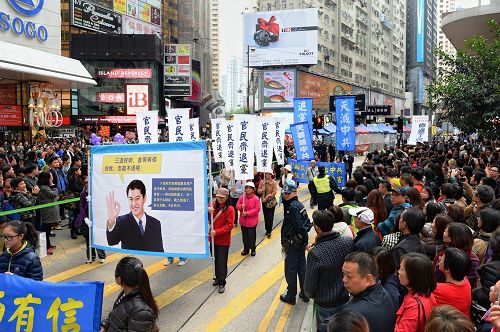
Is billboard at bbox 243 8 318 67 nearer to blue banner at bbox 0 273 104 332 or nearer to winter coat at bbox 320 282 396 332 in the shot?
blue banner at bbox 0 273 104 332

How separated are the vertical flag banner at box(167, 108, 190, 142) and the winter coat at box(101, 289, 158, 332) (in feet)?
32.0

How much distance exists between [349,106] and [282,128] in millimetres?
6269

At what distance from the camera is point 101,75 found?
44.9 metres

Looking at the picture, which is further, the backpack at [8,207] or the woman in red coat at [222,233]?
the backpack at [8,207]

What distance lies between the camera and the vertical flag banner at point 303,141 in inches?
591

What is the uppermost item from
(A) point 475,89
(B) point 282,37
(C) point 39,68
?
(B) point 282,37

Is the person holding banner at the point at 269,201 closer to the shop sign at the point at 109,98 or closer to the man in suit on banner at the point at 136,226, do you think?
the man in suit on banner at the point at 136,226

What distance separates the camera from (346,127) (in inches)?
712

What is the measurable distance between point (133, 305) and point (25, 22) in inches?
795

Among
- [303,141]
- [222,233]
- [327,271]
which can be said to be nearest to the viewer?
[327,271]

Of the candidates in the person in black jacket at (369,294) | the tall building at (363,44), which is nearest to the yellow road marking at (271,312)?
the person in black jacket at (369,294)

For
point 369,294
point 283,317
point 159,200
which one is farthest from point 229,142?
point 369,294

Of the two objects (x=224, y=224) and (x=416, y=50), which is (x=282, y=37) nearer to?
(x=224, y=224)

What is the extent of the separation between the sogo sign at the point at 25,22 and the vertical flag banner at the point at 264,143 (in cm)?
1299
